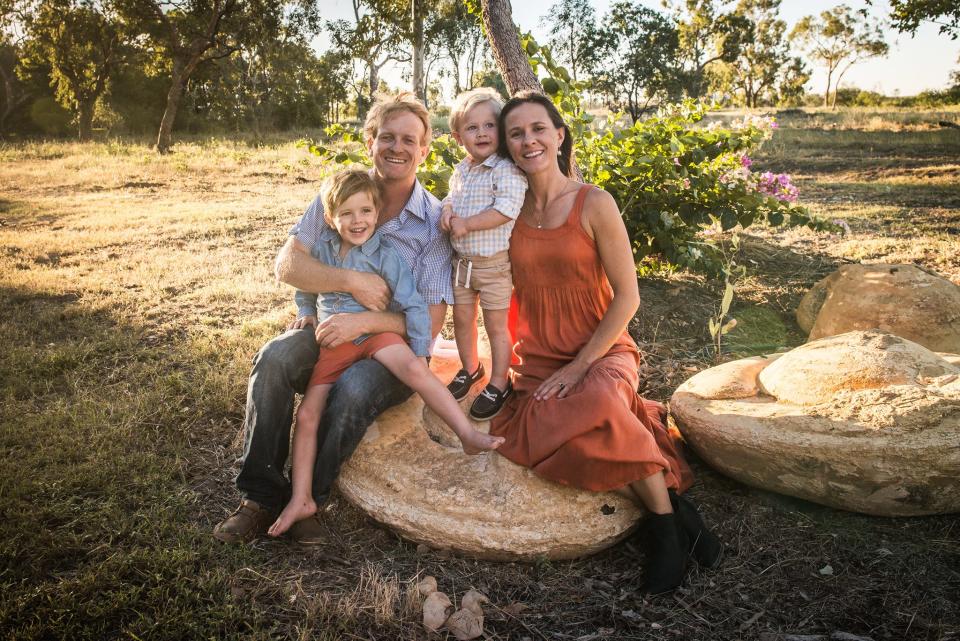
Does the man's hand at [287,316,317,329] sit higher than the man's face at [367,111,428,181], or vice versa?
the man's face at [367,111,428,181]

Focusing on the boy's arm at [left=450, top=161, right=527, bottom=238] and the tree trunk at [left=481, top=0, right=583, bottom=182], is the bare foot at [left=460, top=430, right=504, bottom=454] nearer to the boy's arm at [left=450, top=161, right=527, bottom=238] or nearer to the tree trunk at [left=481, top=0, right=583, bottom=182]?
the boy's arm at [left=450, top=161, right=527, bottom=238]

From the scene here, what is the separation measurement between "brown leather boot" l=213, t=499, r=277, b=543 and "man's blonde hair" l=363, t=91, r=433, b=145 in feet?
6.03

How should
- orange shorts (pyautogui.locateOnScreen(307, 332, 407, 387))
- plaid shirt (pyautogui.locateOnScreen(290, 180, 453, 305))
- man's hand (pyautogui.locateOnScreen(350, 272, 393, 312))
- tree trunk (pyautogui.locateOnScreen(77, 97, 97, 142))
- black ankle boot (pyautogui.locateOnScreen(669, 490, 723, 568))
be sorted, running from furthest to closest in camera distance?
tree trunk (pyautogui.locateOnScreen(77, 97, 97, 142))
plaid shirt (pyautogui.locateOnScreen(290, 180, 453, 305))
man's hand (pyautogui.locateOnScreen(350, 272, 393, 312))
orange shorts (pyautogui.locateOnScreen(307, 332, 407, 387))
black ankle boot (pyautogui.locateOnScreen(669, 490, 723, 568))

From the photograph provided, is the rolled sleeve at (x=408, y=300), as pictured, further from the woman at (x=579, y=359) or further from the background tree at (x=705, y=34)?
the background tree at (x=705, y=34)

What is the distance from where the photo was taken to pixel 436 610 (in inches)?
87.9

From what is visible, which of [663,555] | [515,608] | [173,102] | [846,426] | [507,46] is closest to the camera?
[515,608]

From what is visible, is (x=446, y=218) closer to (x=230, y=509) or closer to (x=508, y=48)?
(x=230, y=509)

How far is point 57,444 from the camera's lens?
3.18 meters

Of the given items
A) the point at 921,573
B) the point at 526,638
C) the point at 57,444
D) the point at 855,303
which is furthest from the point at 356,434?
the point at 855,303

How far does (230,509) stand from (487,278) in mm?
1625

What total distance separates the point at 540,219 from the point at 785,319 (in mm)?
2878

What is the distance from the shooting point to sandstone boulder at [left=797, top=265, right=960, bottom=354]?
12.7 feet

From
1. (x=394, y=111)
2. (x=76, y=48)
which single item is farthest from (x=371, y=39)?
(x=394, y=111)

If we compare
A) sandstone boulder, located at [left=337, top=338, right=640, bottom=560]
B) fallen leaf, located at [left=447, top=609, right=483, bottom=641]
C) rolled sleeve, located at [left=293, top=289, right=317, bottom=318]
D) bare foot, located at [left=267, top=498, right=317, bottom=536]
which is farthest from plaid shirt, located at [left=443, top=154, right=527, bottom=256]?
fallen leaf, located at [left=447, top=609, right=483, bottom=641]
